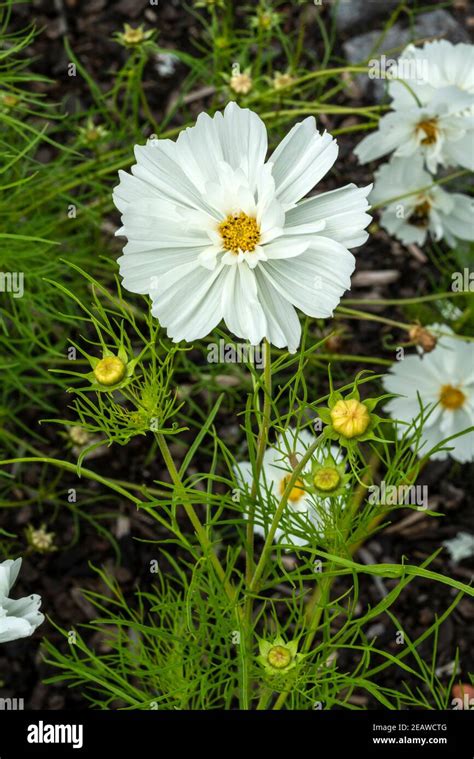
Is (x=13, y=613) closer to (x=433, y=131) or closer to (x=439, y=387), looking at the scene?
(x=439, y=387)

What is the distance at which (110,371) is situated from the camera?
86 cm

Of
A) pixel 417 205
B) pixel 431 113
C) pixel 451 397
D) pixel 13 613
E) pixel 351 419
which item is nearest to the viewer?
pixel 351 419

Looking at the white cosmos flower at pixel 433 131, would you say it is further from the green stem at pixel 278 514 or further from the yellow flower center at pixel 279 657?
the yellow flower center at pixel 279 657

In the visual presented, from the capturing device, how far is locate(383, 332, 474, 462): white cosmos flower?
4.55ft

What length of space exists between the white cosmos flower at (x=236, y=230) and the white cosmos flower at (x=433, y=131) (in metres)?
0.47

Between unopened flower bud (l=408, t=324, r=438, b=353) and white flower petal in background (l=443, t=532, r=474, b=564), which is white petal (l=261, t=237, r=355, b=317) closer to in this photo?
unopened flower bud (l=408, t=324, r=438, b=353)

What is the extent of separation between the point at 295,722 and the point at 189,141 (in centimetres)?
66

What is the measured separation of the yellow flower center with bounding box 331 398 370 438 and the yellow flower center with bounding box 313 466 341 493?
0.08 meters

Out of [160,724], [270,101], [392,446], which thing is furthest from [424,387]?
[160,724]

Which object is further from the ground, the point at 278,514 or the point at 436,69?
the point at 436,69

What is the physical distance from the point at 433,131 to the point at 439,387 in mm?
376

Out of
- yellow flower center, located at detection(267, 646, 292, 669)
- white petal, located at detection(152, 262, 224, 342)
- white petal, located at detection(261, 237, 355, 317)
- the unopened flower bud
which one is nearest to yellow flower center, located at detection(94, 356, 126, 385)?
white petal, located at detection(152, 262, 224, 342)

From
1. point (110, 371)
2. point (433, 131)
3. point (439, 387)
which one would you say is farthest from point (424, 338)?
point (110, 371)

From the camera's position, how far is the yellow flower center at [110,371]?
860 mm
